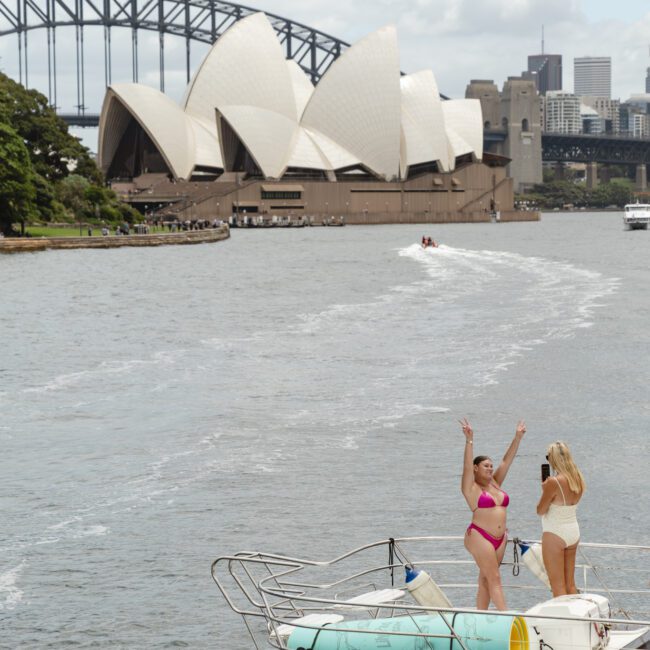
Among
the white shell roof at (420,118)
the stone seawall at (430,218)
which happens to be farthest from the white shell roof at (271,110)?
the stone seawall at (430,218)

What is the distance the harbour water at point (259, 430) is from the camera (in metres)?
16.2

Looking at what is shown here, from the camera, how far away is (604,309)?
5109 centimetres

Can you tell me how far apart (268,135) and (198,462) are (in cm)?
14569

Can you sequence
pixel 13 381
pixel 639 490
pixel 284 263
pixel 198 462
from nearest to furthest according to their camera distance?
pixel 639 490 → pixel 198 462 → pixel 13 381 → pixel 284 263

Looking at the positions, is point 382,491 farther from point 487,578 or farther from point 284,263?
point 284,263

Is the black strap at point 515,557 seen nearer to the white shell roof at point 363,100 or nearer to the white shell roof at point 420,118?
the white shell roof at point 363,100

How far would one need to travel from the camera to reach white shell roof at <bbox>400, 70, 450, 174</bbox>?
178500 millimetres

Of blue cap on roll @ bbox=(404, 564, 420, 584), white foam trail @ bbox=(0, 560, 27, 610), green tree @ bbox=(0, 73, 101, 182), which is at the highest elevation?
green tree @ bbox=(0, 73, 101, 182)

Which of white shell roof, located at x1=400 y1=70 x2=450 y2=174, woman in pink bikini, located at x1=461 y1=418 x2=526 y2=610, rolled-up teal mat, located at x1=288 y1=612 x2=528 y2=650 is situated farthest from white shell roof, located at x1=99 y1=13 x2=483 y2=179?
rolled-up teal mat, located at x1=288 y1=612 x2=528 y2=650

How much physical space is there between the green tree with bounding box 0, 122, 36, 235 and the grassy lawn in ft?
23.7

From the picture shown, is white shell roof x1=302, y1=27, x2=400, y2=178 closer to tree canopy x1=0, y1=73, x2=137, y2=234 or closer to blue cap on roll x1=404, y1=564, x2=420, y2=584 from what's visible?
tree canopy x1=0, y1=73, x2=137, y2=234

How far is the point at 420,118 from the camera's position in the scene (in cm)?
17975

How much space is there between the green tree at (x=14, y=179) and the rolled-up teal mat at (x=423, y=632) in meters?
77.9

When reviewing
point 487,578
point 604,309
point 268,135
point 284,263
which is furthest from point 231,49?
point 487,578
